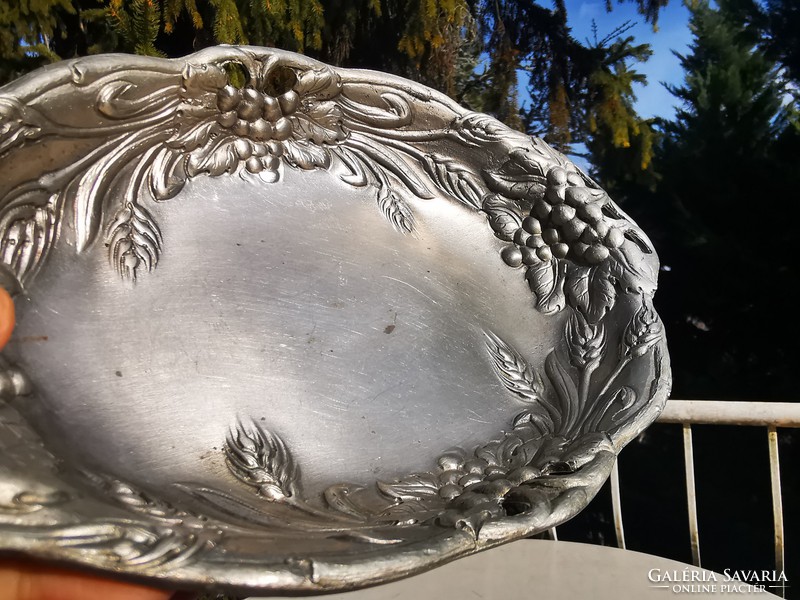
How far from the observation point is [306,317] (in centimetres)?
63

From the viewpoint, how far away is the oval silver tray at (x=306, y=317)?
42 centimetres

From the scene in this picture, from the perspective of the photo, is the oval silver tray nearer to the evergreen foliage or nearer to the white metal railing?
the white metal railing

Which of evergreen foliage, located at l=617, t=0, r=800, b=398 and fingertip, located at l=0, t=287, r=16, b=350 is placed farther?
evergreen foliage, located at l=617, t=0, r=800, b=398

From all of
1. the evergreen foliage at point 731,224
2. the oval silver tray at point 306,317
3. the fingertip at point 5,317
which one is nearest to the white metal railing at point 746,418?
the oval silver tray at point 306,317

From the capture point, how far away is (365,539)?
1.18ft

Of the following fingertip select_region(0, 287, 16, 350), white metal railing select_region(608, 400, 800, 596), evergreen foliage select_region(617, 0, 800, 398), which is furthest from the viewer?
evergreen foliage select_region(617, 0, 800, 398)

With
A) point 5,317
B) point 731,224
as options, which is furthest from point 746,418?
point 731,224

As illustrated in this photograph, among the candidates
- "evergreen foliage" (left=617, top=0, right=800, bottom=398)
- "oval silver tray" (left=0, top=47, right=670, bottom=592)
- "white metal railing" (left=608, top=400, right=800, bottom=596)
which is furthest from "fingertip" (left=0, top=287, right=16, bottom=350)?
"evergreen foliage" (left=617, top=0, right=800, bottom=398)

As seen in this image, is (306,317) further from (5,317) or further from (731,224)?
(731,224)

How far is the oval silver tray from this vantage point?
1.36ft

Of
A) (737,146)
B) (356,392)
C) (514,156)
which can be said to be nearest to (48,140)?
(356,392)

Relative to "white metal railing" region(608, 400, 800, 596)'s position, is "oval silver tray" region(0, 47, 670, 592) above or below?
above

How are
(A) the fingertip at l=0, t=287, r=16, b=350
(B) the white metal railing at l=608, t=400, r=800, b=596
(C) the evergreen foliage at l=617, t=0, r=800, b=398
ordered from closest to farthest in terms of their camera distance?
(A) the fingertip at l=0, t=287, r=16, b=350 → (B) the white metal railing at l=608, t=400, r=800, b=596 → (C) the evergreen foliage at l=617, t=0, r=800, b=398

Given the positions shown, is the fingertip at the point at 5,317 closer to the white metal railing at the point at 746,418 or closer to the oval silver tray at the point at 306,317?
the oval silver tray at the point at 306,317
